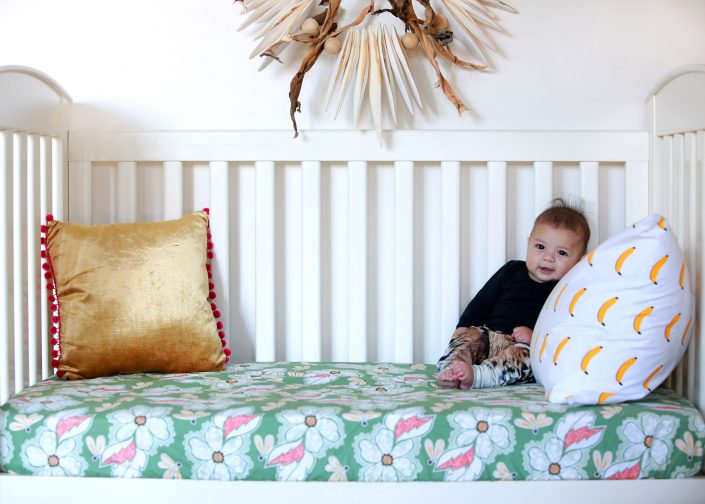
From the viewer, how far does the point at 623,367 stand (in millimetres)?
1341

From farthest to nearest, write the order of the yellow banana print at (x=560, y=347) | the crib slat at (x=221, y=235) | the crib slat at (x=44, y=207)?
1. the crib slat at (x=221, y=235)
2. the crib slat at (x=44, y=207)
3. the yellow banana print at (x=560, y=347)

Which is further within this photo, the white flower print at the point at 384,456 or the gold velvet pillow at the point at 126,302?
the gold velvet pillow at the point at 126,302

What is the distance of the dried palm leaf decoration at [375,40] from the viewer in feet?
5.88

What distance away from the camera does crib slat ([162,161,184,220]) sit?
1859 mm

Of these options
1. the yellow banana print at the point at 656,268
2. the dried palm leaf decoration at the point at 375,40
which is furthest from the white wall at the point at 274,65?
the yellow banana print at the point at 656,268

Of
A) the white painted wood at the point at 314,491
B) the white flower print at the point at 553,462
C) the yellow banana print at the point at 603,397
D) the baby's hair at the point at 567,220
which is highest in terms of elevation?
the baby's hair at the point at 567,220

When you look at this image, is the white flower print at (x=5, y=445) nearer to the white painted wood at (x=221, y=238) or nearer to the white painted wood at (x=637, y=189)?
the white painted wood at (x=221, y=238)

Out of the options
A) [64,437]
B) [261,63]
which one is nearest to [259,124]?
[261,63]

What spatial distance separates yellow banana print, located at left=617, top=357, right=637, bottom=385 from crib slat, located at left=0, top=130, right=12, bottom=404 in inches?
43.5

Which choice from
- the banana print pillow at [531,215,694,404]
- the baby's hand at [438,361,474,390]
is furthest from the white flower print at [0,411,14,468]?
the banana print pillow at [531,215,694,404]

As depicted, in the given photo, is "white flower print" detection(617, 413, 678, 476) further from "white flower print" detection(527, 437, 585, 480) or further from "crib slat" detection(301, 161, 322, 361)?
"crib slat" detection(301, 161, 322, 361)

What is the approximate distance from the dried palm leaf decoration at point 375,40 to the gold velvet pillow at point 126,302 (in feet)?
1.33

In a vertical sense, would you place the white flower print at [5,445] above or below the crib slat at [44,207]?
below

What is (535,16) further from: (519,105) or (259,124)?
(259,124)
